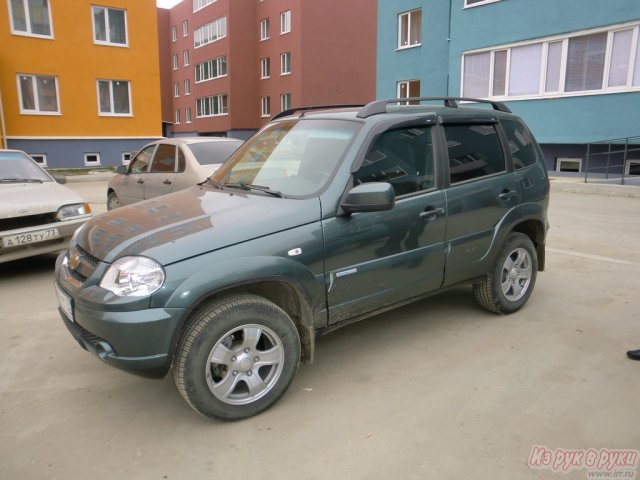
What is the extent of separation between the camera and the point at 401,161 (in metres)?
3.72

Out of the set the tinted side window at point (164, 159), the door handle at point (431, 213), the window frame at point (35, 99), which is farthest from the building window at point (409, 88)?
the door handle at point (431, 213)

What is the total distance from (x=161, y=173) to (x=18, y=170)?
202 cm

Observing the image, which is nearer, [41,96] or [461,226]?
[461,226]

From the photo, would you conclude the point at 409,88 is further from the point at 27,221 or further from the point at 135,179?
the point at 27,221

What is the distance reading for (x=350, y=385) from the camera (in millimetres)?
3410

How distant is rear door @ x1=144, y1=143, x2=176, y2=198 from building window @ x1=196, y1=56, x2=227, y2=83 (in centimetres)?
3250

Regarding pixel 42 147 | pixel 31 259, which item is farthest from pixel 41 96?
pixel 31 259

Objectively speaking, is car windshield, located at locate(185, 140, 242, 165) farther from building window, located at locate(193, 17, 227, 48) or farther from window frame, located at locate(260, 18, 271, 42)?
building window, located at locate(193, 17, 227, 48)

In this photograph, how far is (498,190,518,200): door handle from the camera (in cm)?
430

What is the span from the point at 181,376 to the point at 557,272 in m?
4.80

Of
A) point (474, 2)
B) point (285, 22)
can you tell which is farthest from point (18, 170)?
point (285, 22)

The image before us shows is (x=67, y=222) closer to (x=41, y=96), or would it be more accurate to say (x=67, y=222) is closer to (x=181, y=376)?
(x=181, y=376)

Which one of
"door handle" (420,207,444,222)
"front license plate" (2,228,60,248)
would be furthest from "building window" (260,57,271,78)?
"door handle" (420,207,444,222)

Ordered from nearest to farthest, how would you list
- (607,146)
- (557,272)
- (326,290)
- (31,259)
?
(326,290) → (557,272) → (31,259) → (607,146)
